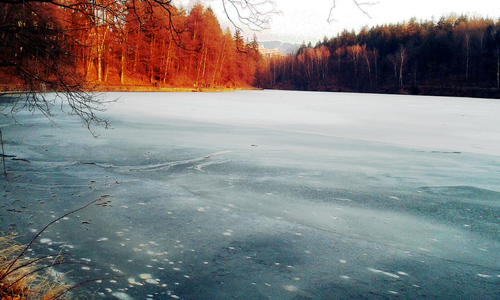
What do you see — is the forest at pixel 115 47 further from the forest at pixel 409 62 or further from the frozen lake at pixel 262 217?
the forest at pixel 409 62

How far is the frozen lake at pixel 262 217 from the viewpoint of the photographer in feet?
8.96

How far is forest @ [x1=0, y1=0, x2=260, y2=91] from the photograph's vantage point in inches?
140

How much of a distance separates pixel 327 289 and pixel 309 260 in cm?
44

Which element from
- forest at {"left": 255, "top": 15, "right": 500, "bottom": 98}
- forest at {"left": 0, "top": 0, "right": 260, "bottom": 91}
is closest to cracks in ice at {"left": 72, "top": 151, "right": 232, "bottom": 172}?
forest at {"left": 0, "top": 0, "right": 260, "bottom": 91}

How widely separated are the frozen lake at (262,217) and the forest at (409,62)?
5322cm

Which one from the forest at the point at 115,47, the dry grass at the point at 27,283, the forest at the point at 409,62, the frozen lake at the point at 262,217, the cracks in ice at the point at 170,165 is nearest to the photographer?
the dry grass at the point at 27,283

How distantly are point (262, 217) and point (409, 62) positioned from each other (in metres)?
82.0

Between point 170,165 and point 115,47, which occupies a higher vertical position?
point 115,47

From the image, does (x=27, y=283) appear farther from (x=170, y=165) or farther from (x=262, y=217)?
(x=170, y=165)

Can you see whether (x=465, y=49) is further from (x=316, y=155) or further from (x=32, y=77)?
(x=32, y=77)

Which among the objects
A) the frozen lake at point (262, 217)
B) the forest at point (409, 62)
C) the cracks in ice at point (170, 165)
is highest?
the forest at point (409, 62)

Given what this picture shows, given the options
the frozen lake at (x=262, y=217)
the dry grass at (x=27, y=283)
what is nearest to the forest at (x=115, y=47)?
the frozen lake at (x=262, y=217)

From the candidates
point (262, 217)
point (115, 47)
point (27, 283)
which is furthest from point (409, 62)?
point (27, 283)

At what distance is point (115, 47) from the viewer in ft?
22.0
